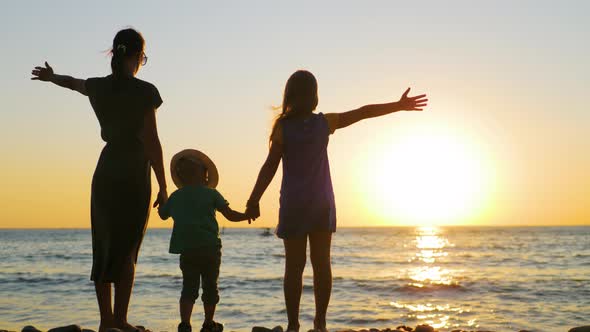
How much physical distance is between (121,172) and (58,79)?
94 cm

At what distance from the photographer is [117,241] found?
205 inches

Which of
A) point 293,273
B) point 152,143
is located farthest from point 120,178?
point 293,273

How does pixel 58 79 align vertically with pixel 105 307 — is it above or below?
above

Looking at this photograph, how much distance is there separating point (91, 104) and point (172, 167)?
87 centimetres

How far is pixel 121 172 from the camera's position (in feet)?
17.1

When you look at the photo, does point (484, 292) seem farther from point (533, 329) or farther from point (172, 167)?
point (172, 167)

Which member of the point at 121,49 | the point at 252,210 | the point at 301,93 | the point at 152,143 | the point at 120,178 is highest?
the point at 121,49

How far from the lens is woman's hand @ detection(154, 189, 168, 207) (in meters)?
5.53

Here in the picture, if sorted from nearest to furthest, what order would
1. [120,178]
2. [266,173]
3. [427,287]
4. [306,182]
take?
[120,178] < [306,182] < [266,173] < [427,287]

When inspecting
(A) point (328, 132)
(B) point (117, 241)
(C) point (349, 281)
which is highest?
(A) point (328, 132)

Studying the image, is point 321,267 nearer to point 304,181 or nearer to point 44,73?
point 304,181

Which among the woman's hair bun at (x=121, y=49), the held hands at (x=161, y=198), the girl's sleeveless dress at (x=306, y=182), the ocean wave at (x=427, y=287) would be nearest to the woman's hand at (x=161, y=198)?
the held hands at (x=161, y=198)

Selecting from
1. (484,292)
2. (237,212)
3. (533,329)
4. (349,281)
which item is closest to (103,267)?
(237,212)

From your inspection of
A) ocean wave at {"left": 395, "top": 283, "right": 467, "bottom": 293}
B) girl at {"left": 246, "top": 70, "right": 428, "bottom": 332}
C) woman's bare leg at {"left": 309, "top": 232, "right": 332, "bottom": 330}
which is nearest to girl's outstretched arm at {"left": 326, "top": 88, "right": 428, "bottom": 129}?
girl at {"left": 246, "top": 70, "right": 428, "bottom": 332}
